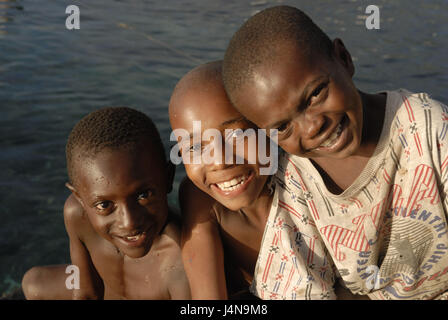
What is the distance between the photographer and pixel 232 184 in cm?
174

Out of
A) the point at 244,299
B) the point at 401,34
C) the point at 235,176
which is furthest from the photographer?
the point at 401,34

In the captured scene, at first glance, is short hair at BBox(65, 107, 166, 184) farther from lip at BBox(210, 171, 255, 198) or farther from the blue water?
the blue water

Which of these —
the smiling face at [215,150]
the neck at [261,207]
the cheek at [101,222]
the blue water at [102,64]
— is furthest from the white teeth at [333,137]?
the blue water at [102,64]

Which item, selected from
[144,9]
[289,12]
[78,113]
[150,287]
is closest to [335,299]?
[150,287]

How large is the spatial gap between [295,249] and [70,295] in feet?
4.02

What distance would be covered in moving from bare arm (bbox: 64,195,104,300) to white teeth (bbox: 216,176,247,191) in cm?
75

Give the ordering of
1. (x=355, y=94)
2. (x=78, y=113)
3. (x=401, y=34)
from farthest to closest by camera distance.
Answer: (x=401, y=34)
(x=78, y=113)
(x=355, y=94)

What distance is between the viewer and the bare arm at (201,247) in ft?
6.12

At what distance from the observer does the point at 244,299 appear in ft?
6.93

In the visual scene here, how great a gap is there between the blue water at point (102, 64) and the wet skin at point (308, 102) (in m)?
2.04

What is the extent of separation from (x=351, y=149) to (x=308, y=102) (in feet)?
0.88

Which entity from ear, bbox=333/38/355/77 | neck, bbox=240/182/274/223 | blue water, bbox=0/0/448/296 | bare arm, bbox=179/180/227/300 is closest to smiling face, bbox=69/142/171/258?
bare arm, bbox=179/180/227/300

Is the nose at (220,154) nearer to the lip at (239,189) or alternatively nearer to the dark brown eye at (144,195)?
the lip at (239,189)

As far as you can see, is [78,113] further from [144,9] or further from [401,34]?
[401,34]
